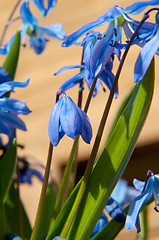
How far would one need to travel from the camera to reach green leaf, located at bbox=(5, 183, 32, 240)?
1.68 feet

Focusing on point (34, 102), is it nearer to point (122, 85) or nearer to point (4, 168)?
point (122, 85)

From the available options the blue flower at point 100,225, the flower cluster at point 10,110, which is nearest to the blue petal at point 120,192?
the blue flower at point 100,225

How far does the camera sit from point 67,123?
0.37m

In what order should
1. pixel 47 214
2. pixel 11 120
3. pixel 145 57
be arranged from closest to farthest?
pixel 145 57
pixel 11 120
pixel 47 214

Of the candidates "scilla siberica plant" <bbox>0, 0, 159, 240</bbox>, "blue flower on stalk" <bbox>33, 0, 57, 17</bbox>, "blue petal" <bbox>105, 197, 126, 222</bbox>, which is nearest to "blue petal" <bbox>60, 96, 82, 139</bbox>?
"scilla siberica plant" <bbox>0, 0, 159, 240</bbox>

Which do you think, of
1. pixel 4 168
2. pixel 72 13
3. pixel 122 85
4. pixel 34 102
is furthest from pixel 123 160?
pixel 72 13

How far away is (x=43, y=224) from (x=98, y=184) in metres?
0.18

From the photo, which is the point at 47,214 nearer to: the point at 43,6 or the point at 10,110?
the point at 10,110

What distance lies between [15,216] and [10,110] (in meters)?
0.13

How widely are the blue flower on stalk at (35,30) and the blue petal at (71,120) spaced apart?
A: 31cm

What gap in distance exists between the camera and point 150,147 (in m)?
1.43

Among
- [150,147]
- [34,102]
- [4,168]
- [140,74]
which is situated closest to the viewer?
[140,74]

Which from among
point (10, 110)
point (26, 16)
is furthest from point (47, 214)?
point (26, 16)

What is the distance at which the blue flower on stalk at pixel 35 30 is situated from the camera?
673 mm
